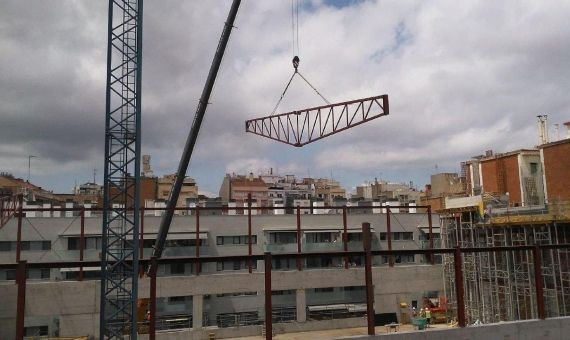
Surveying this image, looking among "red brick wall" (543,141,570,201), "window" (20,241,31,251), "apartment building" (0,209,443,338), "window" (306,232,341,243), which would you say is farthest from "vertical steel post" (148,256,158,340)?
"window" (306,232,341,243)

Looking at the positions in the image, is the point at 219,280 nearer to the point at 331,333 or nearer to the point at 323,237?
the point at 331,333

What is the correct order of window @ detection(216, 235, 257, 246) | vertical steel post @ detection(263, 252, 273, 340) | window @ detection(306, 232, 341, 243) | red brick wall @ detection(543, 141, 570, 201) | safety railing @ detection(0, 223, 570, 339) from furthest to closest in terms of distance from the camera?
window @ detection(306, 232, 341, 243)
window @ detection(216, 235, 257, 246)
red brick wall @ detection(543, 141, 570, 201)
vertical steel post @ detection(263, 252, 273, 340)
safety railing @ detection(0, 223, 570, 339)

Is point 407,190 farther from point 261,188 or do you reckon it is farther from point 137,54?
point 137,54

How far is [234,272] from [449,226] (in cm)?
1850

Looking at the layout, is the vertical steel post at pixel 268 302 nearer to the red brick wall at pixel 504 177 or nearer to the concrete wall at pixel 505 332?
the concrete wall at pixel 505 332

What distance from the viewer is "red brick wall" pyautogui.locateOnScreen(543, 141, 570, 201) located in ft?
107

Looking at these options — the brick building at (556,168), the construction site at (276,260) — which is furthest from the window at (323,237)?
the brick building at (556,168)

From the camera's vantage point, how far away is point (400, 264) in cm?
4731

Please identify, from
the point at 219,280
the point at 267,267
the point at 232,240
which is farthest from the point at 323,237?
the point at 267,267

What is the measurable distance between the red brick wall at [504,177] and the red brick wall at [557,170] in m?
3.08

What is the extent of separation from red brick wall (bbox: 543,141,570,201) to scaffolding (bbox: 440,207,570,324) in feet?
15.3

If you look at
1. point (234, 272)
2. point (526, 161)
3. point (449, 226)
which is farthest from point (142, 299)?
point (526, 161)

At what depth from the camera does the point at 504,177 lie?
3853 cm

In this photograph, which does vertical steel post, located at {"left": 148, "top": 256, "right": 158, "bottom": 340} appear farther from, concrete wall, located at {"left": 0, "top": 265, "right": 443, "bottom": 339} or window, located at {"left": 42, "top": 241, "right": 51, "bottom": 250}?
window, located at {"left": 42, "top": 241, "right": 51, "bottom": 250}
